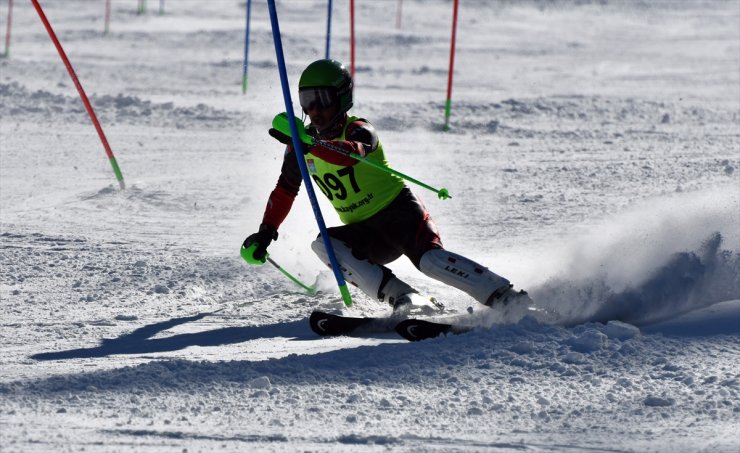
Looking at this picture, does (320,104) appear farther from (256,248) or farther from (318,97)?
(256,248)

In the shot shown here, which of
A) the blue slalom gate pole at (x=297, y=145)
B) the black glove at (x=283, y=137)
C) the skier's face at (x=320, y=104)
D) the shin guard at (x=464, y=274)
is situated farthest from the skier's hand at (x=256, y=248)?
the shin guard at (x=464, y=274)

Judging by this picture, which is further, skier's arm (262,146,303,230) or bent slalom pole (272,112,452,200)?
skier's arm (262,146,303,230)

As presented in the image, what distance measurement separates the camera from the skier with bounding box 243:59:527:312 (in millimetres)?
5539

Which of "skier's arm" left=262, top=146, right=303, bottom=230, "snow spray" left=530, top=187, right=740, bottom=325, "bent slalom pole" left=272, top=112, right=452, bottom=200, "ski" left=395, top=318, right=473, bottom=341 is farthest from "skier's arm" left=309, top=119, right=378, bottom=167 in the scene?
"snow spray" left=530, top=187, right=740, bottom=325

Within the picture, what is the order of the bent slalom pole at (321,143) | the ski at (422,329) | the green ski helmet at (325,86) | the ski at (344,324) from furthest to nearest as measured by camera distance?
the green ski helmet at (325,86) < the ski at (344,324) < the bent slalom pole at (321,143) < the ski at (422,329)

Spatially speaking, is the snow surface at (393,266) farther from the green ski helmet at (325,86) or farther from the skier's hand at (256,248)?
the green ski helmet at (325,86)

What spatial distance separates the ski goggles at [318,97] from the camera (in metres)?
5.66

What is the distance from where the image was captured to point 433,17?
30719 mm

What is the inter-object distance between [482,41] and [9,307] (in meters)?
20.4

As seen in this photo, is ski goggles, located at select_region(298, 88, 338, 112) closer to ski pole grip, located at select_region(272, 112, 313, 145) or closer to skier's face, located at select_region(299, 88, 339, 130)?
skier's face, located at select_region(299, 88, 339, 130)

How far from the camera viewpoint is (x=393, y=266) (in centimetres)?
713

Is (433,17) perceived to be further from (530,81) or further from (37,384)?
(37,384)

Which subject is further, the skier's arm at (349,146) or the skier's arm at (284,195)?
the skier's arm at (284,195)

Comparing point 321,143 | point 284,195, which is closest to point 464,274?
point 321,143
